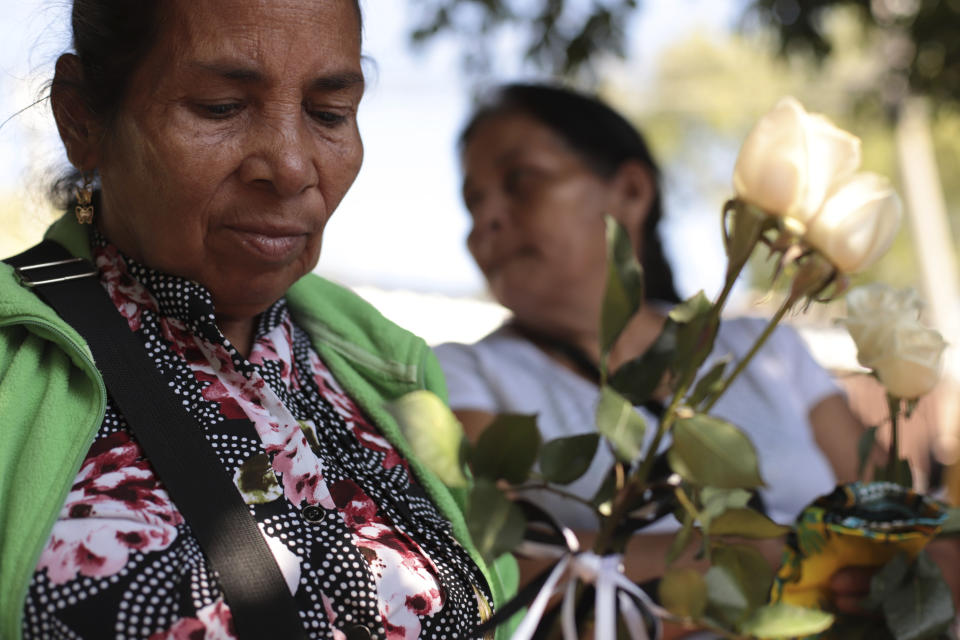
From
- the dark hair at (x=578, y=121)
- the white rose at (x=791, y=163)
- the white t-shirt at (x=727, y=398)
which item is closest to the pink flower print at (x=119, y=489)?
the white rose at (x=791, y=163)

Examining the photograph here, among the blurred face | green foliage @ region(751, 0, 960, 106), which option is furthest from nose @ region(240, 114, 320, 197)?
green foliage @ region(751, 0, 960, 106)

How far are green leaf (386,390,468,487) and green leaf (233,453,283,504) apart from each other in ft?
1.22

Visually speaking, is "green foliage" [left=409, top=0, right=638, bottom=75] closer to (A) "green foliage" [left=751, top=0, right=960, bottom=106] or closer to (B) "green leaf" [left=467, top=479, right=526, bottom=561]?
(A) "green foliage" [left=751, top=0, right=960, bottom=106]

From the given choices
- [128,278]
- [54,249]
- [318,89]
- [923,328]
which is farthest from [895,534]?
[54,249]

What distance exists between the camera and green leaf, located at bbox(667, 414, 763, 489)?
92cm

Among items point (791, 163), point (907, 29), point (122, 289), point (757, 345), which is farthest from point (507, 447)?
point (907, 29)

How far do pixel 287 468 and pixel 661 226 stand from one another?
2015mm

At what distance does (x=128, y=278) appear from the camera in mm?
1346

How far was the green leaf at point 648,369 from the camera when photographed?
3.52 feet

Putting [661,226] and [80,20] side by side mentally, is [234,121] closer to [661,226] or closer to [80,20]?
[80,20]

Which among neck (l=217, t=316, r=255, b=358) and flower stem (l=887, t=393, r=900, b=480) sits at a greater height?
neck (l=217, t=316, r=255, b=358)

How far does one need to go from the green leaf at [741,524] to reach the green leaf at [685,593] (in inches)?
2.1

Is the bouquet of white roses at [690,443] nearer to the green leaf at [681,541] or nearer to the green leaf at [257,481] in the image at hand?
the green leaf at [681,541]

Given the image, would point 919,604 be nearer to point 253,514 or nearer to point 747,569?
point 747,569
